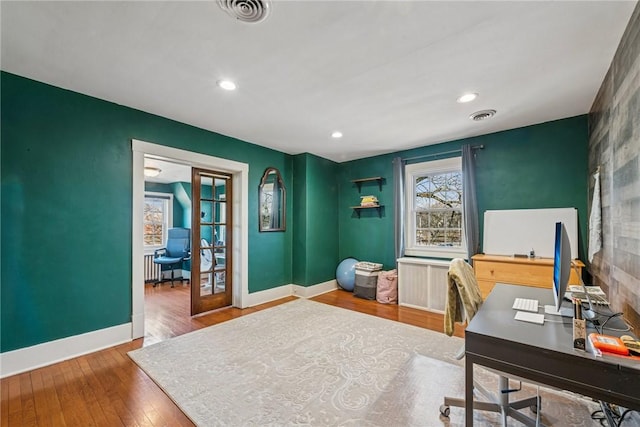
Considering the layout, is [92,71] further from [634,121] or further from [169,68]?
[634,121]

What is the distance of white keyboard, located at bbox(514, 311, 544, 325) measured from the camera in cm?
146

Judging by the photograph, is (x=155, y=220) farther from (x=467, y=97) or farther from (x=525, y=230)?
(x=525, y=230)

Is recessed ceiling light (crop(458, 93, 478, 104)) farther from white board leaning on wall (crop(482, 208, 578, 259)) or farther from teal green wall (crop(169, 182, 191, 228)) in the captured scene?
teal green wall (crop(169, 182, 191, 228))

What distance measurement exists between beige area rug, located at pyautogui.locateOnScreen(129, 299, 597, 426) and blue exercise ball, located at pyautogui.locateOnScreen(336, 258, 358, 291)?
1.53 metres

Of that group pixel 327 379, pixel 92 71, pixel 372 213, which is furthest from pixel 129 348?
pixel 372 213

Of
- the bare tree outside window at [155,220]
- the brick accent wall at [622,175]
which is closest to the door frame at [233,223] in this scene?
the bare tree outside window at [155,220]

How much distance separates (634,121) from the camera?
63.9 inches

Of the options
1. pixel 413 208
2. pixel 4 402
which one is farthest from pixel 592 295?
pixel 4 402

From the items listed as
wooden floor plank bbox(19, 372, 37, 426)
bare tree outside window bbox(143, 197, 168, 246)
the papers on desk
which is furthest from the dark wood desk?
bare tree outside window bbox(143, 197, 168, 246)

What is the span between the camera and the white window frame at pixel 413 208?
4.11 m

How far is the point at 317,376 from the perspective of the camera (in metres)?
2.25

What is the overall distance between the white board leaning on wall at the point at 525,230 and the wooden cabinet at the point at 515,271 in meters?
0.20

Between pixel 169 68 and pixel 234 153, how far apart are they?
1.86m

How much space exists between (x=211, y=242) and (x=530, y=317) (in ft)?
12.2
